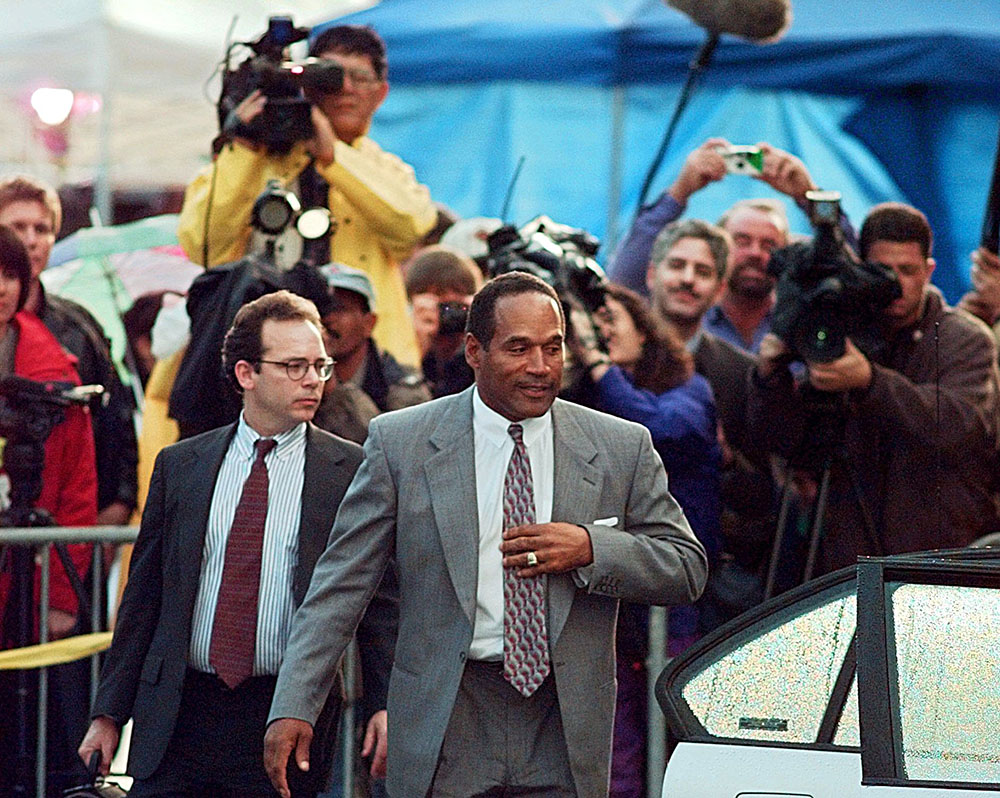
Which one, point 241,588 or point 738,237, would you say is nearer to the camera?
point 241,588

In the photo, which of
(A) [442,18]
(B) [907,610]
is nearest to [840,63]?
(A) [442,18]

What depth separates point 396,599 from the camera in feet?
17.5

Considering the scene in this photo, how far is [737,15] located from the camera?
800cm

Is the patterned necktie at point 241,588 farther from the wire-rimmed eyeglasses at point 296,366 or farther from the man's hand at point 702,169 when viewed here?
the man's hand at point 702,169

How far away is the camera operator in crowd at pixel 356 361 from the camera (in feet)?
21.4

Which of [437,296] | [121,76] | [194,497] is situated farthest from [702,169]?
[121,76]

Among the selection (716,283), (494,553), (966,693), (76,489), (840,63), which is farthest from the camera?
(840,63)

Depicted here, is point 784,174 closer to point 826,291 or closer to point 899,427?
point 826,291

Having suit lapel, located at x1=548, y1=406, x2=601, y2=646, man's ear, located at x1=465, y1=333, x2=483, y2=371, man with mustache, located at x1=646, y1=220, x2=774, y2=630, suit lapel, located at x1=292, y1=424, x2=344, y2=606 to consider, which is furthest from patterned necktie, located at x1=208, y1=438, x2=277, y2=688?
man with mustache, located at x1=646, y1=220, x2=774, y2=630

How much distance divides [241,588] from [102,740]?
562 mm

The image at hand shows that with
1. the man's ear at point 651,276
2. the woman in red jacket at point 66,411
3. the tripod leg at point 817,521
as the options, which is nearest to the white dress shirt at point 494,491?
the tripod leg at point 817,521

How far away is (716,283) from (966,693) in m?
3.91

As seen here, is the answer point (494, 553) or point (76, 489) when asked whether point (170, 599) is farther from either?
point (76, 489)

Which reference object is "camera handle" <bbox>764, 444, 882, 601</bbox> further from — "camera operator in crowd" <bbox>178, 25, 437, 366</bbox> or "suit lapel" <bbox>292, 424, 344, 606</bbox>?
"suit lapel" <bbox>292, 424, 344, 606</bbox>
